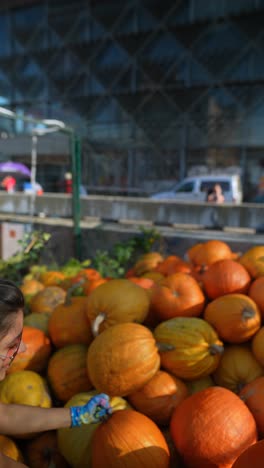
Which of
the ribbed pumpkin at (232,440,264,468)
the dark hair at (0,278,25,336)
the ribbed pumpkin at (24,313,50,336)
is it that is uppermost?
the dark hair at (0,278,25,336)

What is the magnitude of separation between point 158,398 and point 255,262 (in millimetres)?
1262

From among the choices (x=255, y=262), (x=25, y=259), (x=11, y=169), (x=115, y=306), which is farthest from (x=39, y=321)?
(x=11, y=169)

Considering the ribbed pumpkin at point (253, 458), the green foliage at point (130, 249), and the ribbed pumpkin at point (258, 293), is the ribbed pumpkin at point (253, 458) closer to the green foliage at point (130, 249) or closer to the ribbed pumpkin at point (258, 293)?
the ribbed pumpkin at point (258, 293)

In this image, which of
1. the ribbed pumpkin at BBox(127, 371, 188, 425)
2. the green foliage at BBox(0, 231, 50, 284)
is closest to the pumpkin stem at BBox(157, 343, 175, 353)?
the ribbed pumpkin at BBox(127, 371, 188, 425)

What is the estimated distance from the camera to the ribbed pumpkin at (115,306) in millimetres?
2023

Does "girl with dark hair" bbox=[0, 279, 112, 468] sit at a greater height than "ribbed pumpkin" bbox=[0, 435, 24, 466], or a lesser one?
greater

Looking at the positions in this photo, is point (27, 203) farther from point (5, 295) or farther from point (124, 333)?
point (5, 295)

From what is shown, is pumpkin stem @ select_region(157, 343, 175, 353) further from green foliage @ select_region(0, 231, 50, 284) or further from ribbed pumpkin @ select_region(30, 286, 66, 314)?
green foliage @ select_region(0, 231, 50, 284)

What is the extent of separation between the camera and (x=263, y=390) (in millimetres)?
1613

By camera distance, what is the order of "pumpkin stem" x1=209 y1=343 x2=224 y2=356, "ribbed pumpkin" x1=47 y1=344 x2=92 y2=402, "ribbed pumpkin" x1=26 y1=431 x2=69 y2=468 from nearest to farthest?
"ribbed pumpkin" x1=26 y1=431 x2=69 y2=468
"pumpkin stem" x1=209 y1=343 x2=224 y2=356
"ribbed pumpkin" x1=47 y1=344 x2=92 y2=402

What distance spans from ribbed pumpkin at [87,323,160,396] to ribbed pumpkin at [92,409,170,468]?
0.60 feet

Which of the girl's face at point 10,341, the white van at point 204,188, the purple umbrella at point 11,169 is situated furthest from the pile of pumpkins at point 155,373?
the purple umbrella at point 11,169

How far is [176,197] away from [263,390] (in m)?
12.3

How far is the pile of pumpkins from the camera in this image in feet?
4.76
